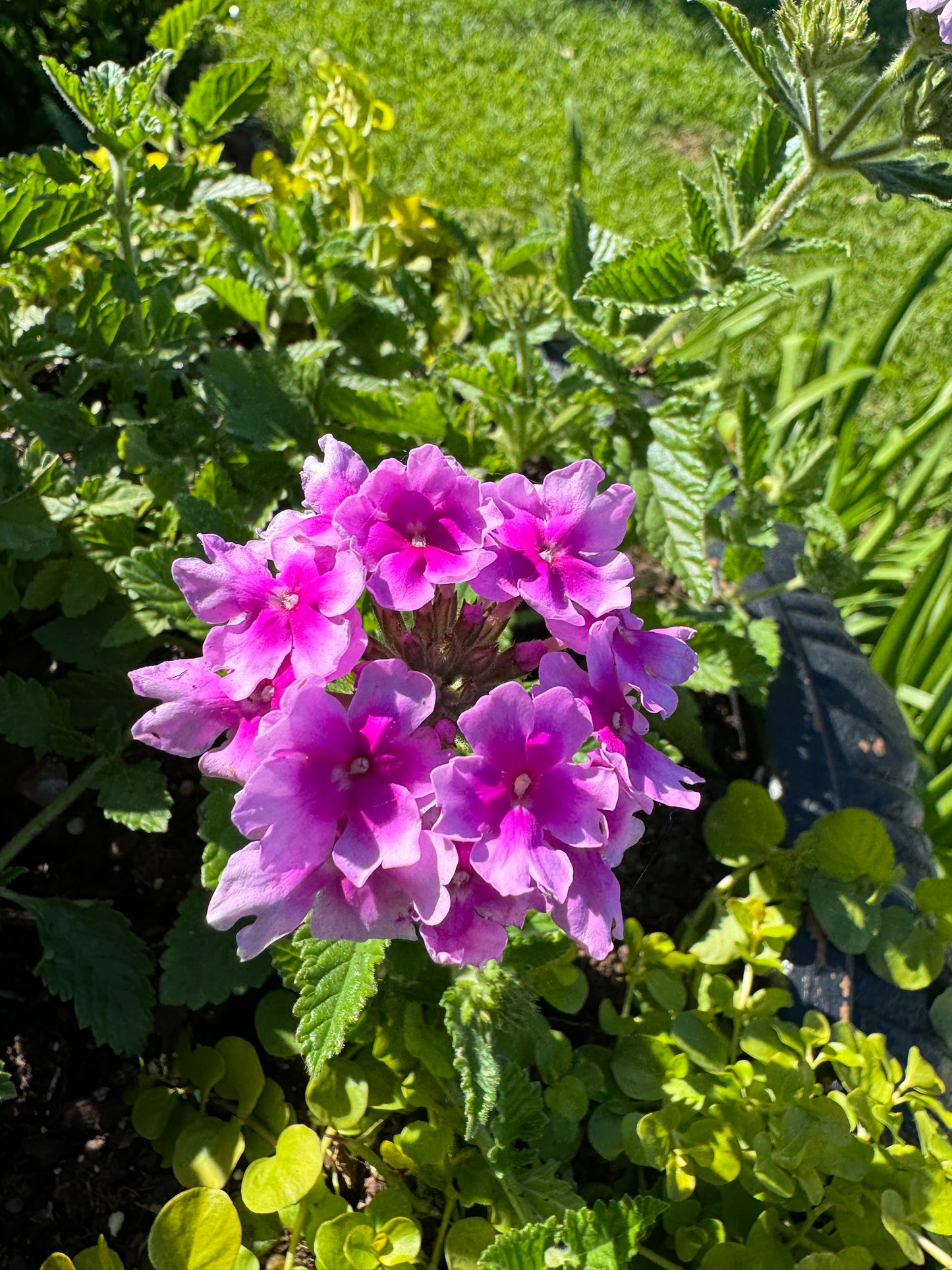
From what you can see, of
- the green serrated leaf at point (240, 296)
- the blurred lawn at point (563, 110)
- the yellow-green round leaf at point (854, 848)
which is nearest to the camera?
the yellow-green round leaf at point (854, 848)

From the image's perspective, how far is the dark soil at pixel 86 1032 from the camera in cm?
130

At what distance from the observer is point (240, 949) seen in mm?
825

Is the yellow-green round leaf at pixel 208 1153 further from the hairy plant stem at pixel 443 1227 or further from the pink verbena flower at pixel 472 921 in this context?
the pink verbena flower at pixel 472 921

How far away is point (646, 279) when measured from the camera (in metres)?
1.42

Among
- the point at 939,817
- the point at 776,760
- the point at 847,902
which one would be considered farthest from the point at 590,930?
the point at 939,817

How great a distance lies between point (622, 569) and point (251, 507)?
0.82 m

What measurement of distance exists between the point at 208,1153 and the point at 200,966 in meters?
0.23

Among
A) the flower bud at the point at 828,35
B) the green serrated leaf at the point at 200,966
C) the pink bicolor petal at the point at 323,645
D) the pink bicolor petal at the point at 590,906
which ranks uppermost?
the flower bud at the point at 828,35

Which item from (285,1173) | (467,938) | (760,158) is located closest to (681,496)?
(760,158)

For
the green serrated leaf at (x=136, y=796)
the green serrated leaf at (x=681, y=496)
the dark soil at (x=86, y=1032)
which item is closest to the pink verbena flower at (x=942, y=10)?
the green serrated leaf at (x=681, y=496)

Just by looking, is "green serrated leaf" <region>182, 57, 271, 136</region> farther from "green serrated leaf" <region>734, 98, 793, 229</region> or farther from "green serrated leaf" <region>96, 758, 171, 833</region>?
"green serrated leaf" <region>96, 758, 171, 833</region>

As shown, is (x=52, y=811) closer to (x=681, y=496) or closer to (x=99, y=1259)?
(x=99, y=1259)

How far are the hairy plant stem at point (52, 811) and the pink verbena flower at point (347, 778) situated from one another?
0.64 meters

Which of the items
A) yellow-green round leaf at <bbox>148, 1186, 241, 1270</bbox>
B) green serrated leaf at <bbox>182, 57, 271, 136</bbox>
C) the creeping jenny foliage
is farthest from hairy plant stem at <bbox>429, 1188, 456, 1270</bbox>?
green serrated leaf at <bbox>182, 57, 271, 136</bbox>
